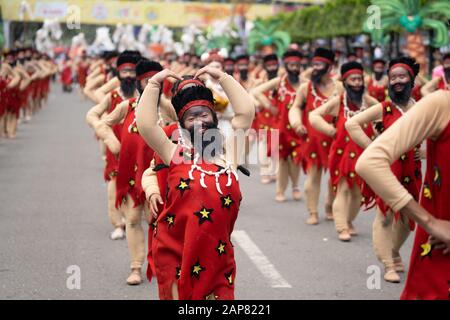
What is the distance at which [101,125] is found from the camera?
7375mm

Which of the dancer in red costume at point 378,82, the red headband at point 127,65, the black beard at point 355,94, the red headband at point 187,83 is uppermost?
the red headband at point 187,83

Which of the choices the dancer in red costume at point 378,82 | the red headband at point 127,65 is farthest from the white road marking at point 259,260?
the dancer in red costume at point 378,82

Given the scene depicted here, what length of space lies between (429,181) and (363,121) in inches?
A: 118

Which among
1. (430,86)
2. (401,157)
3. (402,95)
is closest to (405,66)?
(402,95)

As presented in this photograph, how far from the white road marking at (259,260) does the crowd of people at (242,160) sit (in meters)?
0.89

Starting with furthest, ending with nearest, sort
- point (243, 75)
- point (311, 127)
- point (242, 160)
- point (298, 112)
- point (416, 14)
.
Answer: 1. point (243, 75)
2. point (416, 14)
3. point (311, 127)
4. point (298, 112)
5. point (242, 160)

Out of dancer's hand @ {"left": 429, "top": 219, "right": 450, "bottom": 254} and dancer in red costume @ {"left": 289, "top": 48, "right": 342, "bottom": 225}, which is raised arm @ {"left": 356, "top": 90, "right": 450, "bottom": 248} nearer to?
dancer's hand @ {"left": 429, "top": 219, "right": 450, "bottom": 254}

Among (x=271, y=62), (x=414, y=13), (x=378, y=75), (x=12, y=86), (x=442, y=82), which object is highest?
(x=414, y=13)

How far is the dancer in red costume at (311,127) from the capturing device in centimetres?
980

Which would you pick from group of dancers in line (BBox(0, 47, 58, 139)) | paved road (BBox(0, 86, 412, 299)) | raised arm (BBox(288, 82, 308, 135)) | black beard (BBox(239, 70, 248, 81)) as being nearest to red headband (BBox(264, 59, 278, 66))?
paved road (BBox(0, 86, 412, 299))

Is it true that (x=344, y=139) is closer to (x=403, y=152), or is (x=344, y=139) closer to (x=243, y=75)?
(x=403, y=152)

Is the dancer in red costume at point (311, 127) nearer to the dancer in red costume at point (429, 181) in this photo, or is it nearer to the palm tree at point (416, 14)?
the dancer in red costume at point (429, 181)

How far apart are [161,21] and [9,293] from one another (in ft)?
172

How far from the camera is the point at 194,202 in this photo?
454 centimetres
